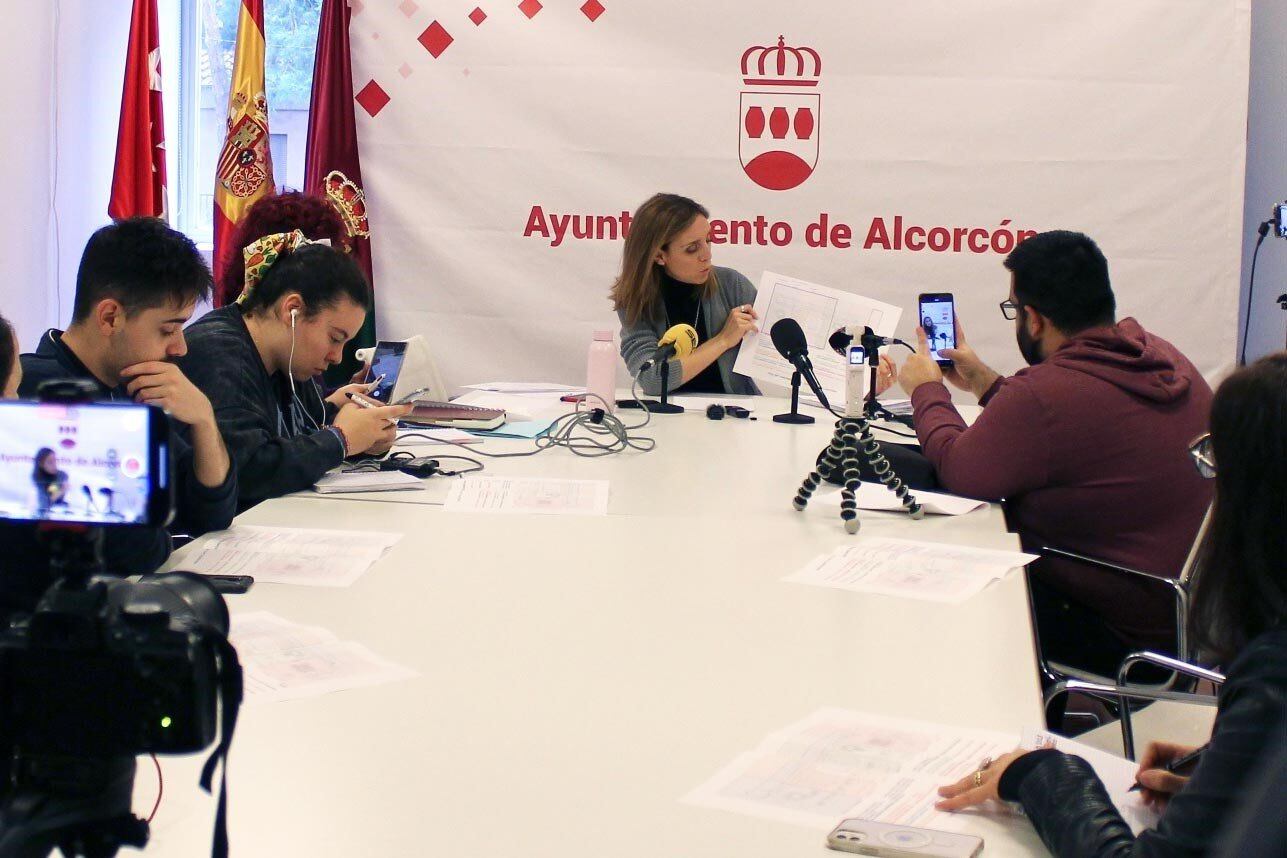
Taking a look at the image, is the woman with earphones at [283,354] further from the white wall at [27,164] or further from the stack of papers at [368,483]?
the white wall at [27,164]

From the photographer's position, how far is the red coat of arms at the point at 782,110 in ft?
15.0

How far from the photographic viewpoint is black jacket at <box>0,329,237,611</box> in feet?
5.12

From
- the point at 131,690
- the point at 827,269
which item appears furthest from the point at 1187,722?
the point at 827,269

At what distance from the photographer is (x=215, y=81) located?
484 centimetres

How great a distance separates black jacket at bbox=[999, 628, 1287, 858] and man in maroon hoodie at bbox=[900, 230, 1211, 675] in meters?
1.26

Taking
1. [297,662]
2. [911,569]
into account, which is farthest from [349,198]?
[297,662]

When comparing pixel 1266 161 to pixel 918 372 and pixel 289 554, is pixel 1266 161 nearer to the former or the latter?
pixel 918 372

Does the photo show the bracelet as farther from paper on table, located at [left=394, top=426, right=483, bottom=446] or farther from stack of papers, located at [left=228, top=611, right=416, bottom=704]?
stack of papers, located at [left=228, top=611, right=416, bottom=704]

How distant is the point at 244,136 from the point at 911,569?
11.1ft

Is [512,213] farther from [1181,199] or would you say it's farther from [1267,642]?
[1267,642]

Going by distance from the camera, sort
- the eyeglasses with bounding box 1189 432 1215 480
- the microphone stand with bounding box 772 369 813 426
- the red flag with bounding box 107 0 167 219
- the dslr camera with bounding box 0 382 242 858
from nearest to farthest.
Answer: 1. the dslr camera with bounding box 0 382 242 858
2. the eyeglasses with bounding box 1189 432 1215 480
3. the microphone stand with bounding box 772 369 813 426
4. the red flag with bounding box 107 0 167 219

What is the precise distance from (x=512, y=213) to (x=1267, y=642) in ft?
12.8

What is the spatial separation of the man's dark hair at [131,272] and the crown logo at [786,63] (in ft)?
9.56

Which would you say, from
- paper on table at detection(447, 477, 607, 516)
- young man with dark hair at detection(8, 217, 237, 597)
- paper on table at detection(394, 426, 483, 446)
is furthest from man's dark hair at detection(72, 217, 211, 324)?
paper on table at detection(394, 426, 483, 446)
